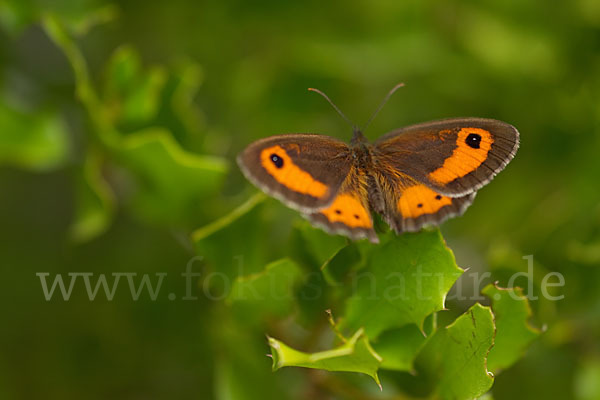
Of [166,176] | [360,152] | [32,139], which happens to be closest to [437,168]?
[360,152]

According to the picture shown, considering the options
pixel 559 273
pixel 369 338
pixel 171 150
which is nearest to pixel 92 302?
pixel 171 150

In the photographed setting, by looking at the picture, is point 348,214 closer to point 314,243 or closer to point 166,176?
point 314,243

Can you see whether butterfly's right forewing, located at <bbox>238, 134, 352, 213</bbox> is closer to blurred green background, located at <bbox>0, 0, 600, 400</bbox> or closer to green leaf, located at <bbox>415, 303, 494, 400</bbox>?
blurred green background, located at <bbox>0, 0, 600, 400</bbox>

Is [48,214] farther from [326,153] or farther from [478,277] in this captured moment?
[478,277]

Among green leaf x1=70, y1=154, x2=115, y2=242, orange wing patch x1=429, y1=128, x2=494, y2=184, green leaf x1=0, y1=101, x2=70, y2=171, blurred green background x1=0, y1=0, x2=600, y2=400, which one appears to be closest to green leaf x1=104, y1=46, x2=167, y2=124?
blurred green background x1=0, y1=0, x2=600, y2=400

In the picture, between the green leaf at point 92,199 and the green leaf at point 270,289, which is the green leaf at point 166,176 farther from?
the green leaf at point 270,289

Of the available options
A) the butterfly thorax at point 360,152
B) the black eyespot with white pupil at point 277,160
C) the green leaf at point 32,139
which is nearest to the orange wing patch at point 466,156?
the butterfly thorax at point 360,152
